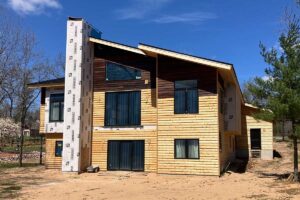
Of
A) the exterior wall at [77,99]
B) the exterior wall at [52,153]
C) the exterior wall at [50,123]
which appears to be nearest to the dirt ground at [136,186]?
the exterior wall at [52,153]

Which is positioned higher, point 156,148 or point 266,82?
point 266,82

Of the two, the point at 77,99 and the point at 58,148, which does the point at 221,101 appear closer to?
the point at 77,99

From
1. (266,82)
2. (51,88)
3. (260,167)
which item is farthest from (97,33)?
(260,167)

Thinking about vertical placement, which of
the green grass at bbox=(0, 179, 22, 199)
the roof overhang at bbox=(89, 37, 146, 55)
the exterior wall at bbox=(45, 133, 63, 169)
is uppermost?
the roof overhang at bbox=(89, 37, 146, 55)

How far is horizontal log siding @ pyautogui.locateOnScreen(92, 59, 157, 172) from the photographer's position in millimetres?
22609

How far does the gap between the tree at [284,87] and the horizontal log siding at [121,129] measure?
21.0 ft

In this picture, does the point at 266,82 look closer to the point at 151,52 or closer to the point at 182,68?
the point at 182,68

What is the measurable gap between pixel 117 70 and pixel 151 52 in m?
2.88

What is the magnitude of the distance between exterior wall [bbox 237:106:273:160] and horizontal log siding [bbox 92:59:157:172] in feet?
34.6

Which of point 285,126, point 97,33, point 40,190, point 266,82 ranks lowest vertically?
point 40,190

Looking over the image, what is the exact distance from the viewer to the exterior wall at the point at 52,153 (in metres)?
24.9

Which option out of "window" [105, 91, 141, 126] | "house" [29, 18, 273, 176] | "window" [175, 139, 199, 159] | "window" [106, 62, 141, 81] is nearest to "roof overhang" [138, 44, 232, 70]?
"house" [29, 18, 273, 176]

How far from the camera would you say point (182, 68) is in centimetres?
2198

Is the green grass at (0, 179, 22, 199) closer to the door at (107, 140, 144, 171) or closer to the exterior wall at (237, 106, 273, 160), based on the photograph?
the door at (107, 140, 144, 171)
